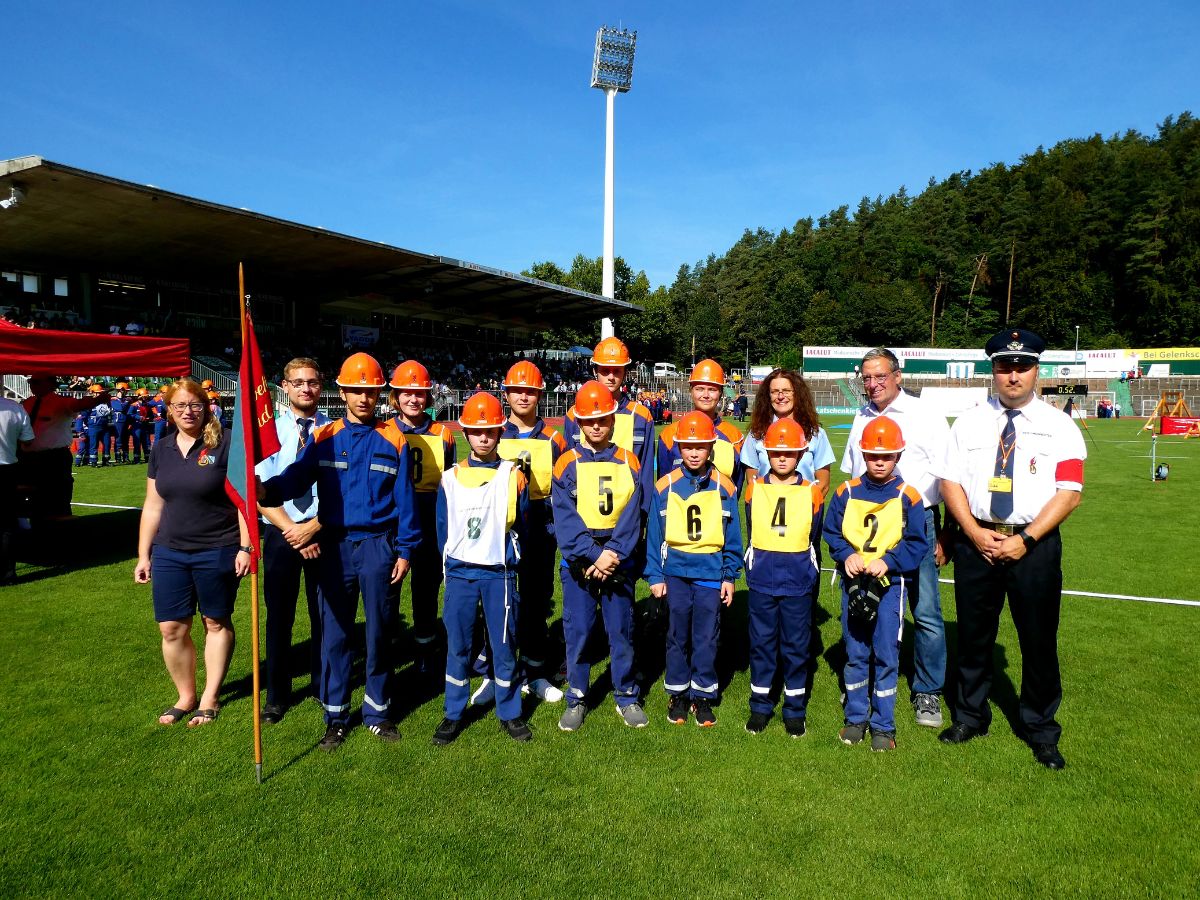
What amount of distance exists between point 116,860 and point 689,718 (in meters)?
3.13

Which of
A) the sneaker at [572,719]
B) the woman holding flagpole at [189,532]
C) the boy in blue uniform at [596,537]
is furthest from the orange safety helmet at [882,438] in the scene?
the woman holding flagpole at [189,532]

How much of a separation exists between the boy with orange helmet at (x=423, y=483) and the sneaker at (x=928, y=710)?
3.41 meters

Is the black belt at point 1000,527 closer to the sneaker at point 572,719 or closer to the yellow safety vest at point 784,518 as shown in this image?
the yellow safety vest at point 784,518

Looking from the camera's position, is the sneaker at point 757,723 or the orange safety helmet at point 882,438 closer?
the orange safety helmet at point 882,438

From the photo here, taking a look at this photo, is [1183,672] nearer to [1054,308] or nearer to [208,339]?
[208,339]

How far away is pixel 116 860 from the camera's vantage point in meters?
3.10

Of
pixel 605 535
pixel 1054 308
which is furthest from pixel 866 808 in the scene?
pixel 1054 308

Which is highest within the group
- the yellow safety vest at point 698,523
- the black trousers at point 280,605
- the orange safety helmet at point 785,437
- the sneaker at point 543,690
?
the orange safety helmet at point 785,437

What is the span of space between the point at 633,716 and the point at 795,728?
101cm

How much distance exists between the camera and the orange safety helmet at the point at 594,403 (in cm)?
446

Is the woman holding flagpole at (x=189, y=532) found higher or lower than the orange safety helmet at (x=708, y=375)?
lower

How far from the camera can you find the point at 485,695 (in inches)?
183

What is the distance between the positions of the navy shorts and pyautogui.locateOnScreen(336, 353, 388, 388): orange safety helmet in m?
1.28

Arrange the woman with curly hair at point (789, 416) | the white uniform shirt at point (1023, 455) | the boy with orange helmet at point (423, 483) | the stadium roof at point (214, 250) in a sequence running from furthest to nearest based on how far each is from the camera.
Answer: the stadium roof at point (214, 250)
the boy with orange helmet at point (423, 483)
the woman with curly hair at point (789, 416)
the white uniform shirt at point (1023, 455)
